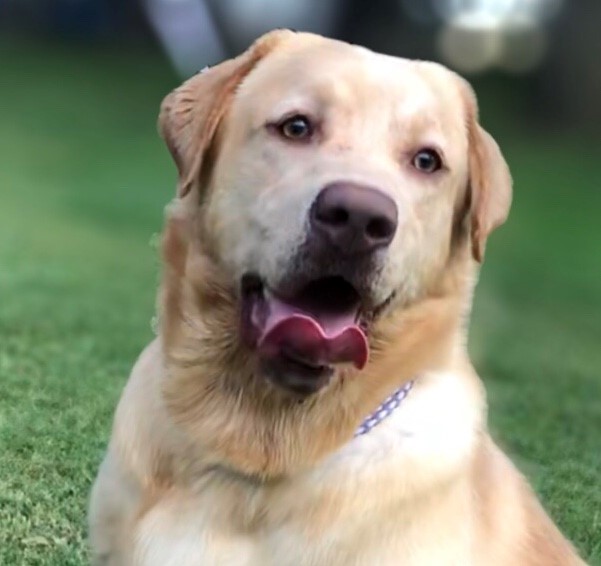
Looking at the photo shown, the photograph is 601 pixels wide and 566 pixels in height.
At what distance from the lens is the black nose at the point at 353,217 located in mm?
2195

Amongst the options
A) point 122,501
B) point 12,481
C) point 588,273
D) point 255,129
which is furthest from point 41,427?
point 588,273

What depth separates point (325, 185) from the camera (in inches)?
89.1

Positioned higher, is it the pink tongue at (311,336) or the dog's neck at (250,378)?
the pink tongue at (311,336)

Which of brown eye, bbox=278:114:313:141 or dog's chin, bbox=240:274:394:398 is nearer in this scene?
dog's chin, bbox=240:274:394:398

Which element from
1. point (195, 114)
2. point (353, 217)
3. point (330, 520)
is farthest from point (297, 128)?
point (330, 520)

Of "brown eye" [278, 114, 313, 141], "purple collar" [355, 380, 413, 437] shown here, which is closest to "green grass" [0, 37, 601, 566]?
"purple collar" [355, 380, 413, 437]

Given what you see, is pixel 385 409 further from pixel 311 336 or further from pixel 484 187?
pixel 484 187

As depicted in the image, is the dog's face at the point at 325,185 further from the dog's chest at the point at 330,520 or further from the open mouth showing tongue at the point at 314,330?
the dog's chest at the point at 330,520

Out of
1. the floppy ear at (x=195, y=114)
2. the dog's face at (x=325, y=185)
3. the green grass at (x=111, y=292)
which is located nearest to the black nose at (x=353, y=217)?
the dog's face at (x=325, y=185)

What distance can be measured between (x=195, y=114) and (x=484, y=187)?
0.63 metres

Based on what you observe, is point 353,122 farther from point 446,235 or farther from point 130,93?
point 130,93

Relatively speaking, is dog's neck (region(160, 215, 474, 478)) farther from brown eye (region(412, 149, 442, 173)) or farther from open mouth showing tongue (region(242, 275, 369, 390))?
brown eye (region(412, 149, 442, 173))

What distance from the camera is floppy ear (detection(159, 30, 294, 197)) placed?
255 cm

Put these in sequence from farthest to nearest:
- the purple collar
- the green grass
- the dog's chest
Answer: the green grass, the purple collar, the dog's chest
